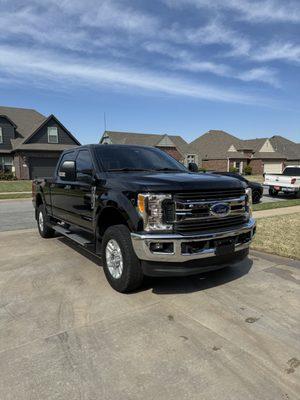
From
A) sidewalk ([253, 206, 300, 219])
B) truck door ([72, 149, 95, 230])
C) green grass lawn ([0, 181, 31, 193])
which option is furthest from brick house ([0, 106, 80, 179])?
truck door ([72, 149, 95, 230])

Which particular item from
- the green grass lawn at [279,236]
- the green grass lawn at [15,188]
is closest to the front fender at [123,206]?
the green grass lawn at [279,236]

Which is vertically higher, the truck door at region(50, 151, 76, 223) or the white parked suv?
the truck door at region(50, 151, 76, 223)

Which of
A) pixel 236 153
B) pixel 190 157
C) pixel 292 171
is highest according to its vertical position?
pixel 236 153

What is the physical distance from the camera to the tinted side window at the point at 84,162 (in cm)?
565

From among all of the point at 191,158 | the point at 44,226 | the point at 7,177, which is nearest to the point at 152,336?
the point at 44,226

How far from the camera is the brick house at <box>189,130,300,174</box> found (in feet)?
173

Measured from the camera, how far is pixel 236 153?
176 feet

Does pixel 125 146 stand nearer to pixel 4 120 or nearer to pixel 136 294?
pixel 136 294

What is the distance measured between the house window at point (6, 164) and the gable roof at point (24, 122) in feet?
5.00

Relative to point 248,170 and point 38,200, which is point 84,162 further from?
point 248,170

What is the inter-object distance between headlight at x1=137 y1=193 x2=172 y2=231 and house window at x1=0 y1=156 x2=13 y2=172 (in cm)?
3326

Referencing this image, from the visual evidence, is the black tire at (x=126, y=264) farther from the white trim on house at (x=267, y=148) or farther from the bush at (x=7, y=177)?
the white trim on house at (x=267, y=148)

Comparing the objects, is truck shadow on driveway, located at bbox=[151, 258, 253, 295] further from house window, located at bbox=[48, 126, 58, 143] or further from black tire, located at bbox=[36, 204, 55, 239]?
house window, located at bbox=[48, 126, 58, 143]

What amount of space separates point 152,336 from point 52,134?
111 feet
